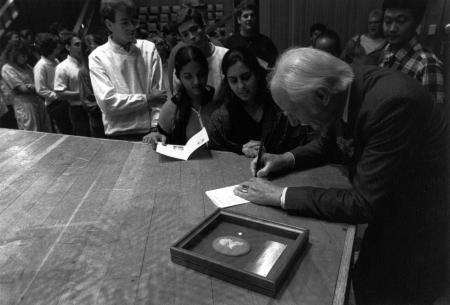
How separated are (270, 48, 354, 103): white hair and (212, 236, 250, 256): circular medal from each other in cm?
46

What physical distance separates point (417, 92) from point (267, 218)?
596 millimetres

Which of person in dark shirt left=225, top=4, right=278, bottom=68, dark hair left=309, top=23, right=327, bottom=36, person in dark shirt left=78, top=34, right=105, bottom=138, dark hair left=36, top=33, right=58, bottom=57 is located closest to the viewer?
person in dark shirt left=78, top=34, right=105, bottom=138

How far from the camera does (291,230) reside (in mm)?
1021

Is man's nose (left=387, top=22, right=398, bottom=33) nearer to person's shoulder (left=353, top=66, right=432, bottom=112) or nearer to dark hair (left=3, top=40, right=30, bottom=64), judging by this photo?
person's shoulder (left=353, top=66, right=432, bottom=112)

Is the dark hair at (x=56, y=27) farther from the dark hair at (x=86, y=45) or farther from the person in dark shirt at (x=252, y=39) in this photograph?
the person in dark shirt at (x=252, y=39)

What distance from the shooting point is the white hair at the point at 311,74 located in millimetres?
979

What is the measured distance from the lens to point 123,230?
1.15 metres

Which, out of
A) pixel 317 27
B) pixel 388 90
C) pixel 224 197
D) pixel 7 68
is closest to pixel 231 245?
pixel 224 197

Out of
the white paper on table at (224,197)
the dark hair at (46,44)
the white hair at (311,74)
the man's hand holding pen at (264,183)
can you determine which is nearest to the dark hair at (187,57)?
the man's hand holding pen at (264,183)

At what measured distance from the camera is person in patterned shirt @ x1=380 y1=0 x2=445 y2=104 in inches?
70.5

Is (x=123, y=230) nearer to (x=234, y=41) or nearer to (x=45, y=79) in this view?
(x=234, y=41)

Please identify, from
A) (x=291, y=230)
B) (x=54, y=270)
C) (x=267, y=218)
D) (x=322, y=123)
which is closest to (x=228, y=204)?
(x=267, y=218)

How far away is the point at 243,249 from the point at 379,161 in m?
0.46

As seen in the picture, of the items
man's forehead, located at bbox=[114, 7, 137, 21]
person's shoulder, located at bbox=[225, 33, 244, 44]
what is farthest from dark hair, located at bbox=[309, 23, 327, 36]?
man's forehead, located at bbox=[114, 7, 137, 21]
